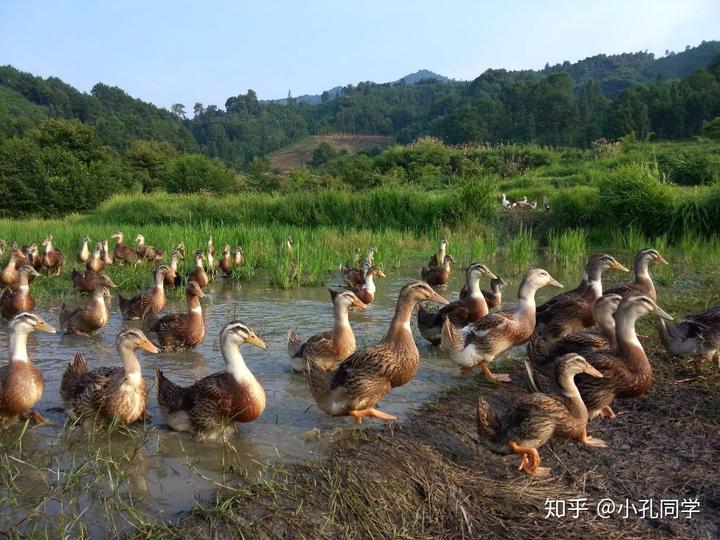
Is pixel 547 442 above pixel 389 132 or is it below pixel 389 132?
below

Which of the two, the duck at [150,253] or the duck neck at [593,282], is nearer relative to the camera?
the duck neck at [593,282]

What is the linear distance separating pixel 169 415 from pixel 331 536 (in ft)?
7.06

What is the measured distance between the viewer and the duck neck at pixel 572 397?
4.42 m

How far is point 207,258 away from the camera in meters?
12.8

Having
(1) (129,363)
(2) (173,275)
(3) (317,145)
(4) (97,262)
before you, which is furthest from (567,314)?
(3) (317,145)

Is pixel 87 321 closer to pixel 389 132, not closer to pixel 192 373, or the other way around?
pixel 192 373

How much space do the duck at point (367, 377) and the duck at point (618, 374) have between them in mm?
1075

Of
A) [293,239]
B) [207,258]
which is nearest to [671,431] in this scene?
[207,258]

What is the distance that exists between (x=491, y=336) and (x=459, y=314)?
1.41 meters

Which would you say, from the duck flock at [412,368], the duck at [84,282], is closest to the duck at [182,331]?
the duck flock at [412,368]

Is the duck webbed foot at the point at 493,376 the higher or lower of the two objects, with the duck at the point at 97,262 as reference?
lower

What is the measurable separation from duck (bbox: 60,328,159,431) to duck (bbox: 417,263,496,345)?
3.33 m

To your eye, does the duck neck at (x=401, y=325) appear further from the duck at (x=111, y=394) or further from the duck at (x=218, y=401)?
the duck at (x=111, y=394)

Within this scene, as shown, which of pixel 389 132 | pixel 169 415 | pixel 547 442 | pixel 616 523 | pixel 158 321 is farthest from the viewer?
pixel 389 132
